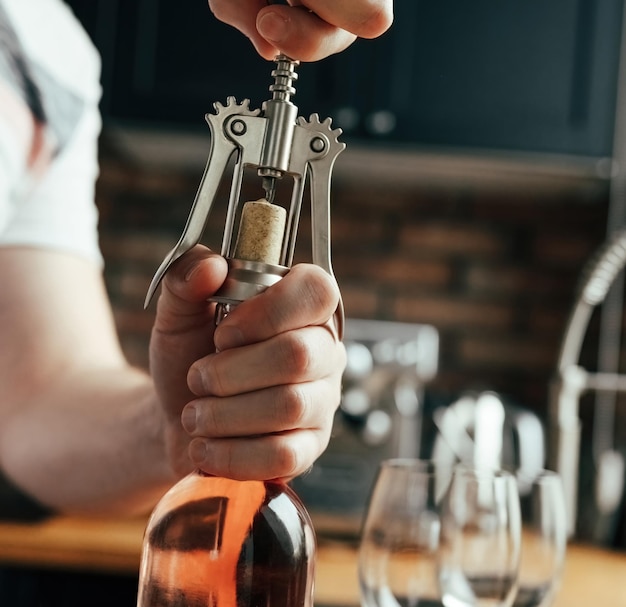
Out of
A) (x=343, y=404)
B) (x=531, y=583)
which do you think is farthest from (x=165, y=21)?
(x=531, y=583)

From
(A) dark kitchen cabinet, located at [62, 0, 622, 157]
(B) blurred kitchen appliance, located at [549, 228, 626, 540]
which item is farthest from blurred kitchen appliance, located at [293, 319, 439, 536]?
(A) dark kitchen cabinet, located at [62, 0, 622, 157]

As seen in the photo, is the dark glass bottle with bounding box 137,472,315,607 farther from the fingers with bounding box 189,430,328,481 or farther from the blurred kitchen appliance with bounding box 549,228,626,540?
the blurred kitchen appliance with bounding box 549,228,626,540

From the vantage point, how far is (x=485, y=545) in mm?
529

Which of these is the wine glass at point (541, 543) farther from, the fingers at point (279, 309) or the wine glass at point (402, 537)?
the fingers at point (279, 309)

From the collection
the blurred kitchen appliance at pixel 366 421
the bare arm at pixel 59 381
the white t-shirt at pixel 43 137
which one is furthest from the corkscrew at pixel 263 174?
the blurred kitchen appliance at pixel 366 421

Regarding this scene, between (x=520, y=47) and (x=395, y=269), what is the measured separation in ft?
1.84

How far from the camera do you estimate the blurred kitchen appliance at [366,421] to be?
5.50 ft

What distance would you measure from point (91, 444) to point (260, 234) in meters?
0.47

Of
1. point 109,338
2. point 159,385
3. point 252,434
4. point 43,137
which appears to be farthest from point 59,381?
point 252,434

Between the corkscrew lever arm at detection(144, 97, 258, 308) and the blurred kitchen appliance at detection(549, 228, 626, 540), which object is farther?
the blurred kitchen appliance at detection(549, 228, 626, 540)

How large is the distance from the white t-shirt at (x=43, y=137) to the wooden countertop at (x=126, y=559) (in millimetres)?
527

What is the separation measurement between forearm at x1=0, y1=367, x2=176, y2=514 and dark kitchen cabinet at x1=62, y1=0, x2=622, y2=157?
1.12m

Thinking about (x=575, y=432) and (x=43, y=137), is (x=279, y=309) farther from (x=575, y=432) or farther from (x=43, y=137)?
(x=575, y=432)

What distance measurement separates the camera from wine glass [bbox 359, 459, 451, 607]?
0.53 metres
